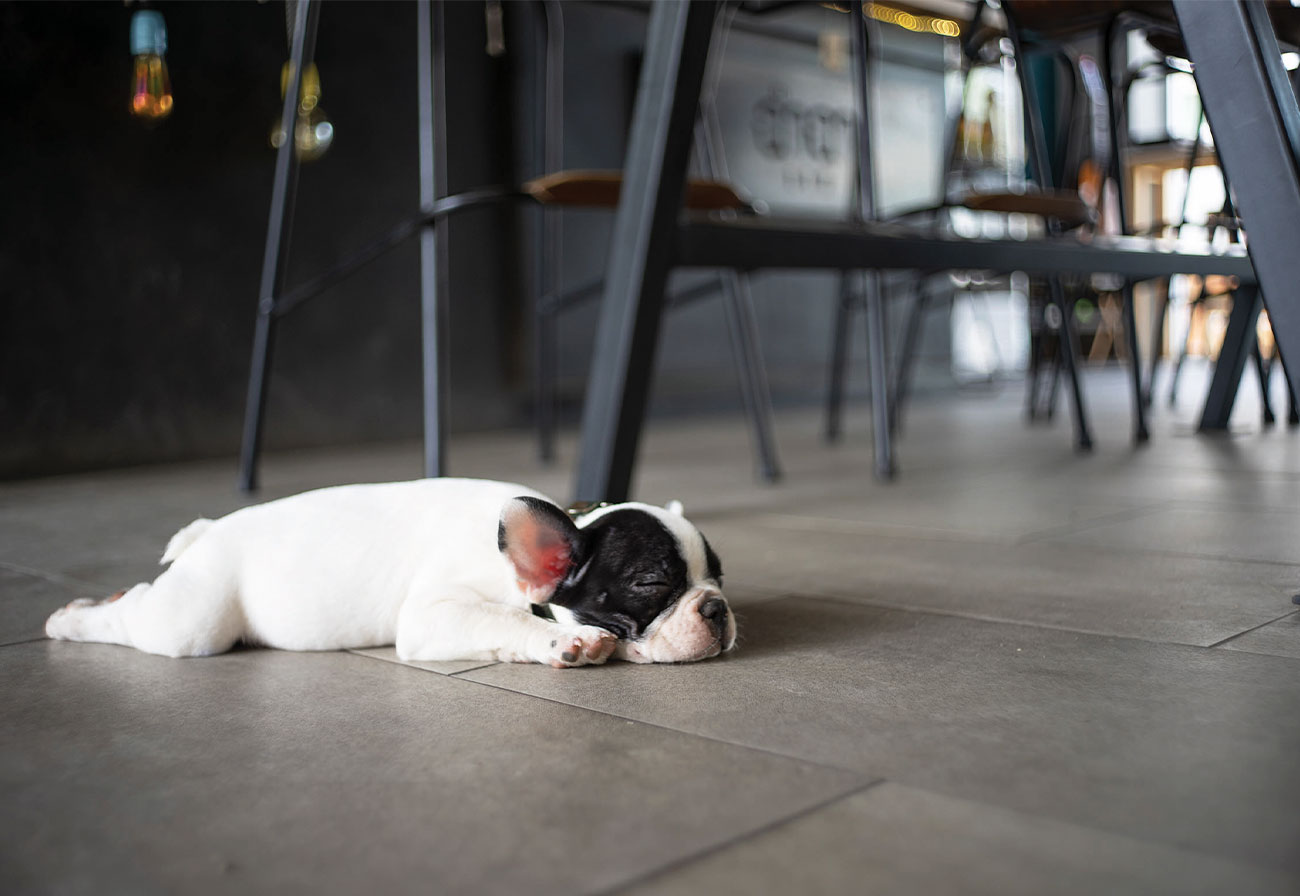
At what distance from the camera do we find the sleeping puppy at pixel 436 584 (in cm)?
120

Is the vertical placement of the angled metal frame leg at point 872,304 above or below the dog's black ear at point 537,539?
above

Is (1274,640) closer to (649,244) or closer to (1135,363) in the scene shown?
(649,244)

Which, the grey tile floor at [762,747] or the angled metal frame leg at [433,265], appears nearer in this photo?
the grey tile floor at [762,747]

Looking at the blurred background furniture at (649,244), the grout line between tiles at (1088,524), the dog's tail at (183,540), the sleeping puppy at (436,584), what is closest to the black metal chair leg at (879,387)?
the grout line between tiles at (1088,524)

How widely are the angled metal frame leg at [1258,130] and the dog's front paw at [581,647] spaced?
829 millimetres

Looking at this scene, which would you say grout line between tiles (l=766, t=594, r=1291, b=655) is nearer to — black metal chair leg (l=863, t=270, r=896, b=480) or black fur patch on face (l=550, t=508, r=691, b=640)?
black fur patch on face (l=550, t=508, r=691, b=640)

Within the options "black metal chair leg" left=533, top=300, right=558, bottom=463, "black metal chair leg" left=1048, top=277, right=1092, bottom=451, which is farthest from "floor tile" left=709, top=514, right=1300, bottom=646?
"black metal chair leg" left=1048, top=277, right=1092, bottom=451

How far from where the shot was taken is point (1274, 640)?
1.21 metres

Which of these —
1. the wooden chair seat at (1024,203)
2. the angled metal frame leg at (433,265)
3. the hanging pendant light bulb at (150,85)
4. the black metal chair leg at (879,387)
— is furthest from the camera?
the hanging pendant light bulb at (150,85)

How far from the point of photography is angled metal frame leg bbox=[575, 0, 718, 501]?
5.86ft

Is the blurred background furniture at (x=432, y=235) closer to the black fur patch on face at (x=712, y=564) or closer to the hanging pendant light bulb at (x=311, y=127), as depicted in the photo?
the hanging pendant light bulb at (x=311, y=127)

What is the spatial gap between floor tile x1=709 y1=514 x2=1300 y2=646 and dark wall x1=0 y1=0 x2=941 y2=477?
1.74m

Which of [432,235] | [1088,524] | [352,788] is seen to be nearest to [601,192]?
[432,235]

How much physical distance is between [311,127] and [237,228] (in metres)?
0.39
